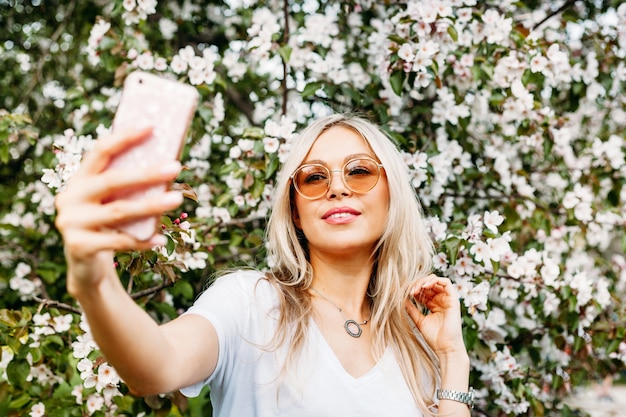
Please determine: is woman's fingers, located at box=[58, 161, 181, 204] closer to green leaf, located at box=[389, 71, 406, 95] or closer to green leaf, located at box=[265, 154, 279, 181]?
green leaf, located at box=[265, 154, 279, 181]

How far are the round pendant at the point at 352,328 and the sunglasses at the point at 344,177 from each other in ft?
Result: 1.50

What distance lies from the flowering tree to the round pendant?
647 millimetres

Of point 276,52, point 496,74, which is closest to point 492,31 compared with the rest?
point 496,74

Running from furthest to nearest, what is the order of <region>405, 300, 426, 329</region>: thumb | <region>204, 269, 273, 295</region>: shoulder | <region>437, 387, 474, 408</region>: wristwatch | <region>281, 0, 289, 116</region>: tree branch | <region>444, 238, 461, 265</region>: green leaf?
<region>281, 0, 289, 116</region>: tree branch
<region>444, 238, 461, 265</region>: green leaf
<region>405, 300, 426, 329</region>: thumb
<region>437, 387, 474, 408</region>: wristwatch
<region>204, 269, 273, 295</region>: shoulder

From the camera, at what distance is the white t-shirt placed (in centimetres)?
179

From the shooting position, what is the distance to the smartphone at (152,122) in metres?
1.03

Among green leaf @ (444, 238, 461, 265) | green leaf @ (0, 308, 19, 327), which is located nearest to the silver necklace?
green leaf @ (444, 238, 461, 265)

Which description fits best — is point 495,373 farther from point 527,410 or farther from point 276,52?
point 276,52

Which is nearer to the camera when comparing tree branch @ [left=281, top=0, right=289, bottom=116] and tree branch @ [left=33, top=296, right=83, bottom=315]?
tree branch @ [left=33, top=296, right=83, bottom=315]

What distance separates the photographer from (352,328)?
2133 millimetres

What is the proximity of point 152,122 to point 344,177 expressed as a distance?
114 cm

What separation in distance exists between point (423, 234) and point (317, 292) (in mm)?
522

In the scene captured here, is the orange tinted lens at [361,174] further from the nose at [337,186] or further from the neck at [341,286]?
the neck at [341,286]

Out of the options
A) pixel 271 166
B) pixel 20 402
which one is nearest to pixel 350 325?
pixel 271 166
